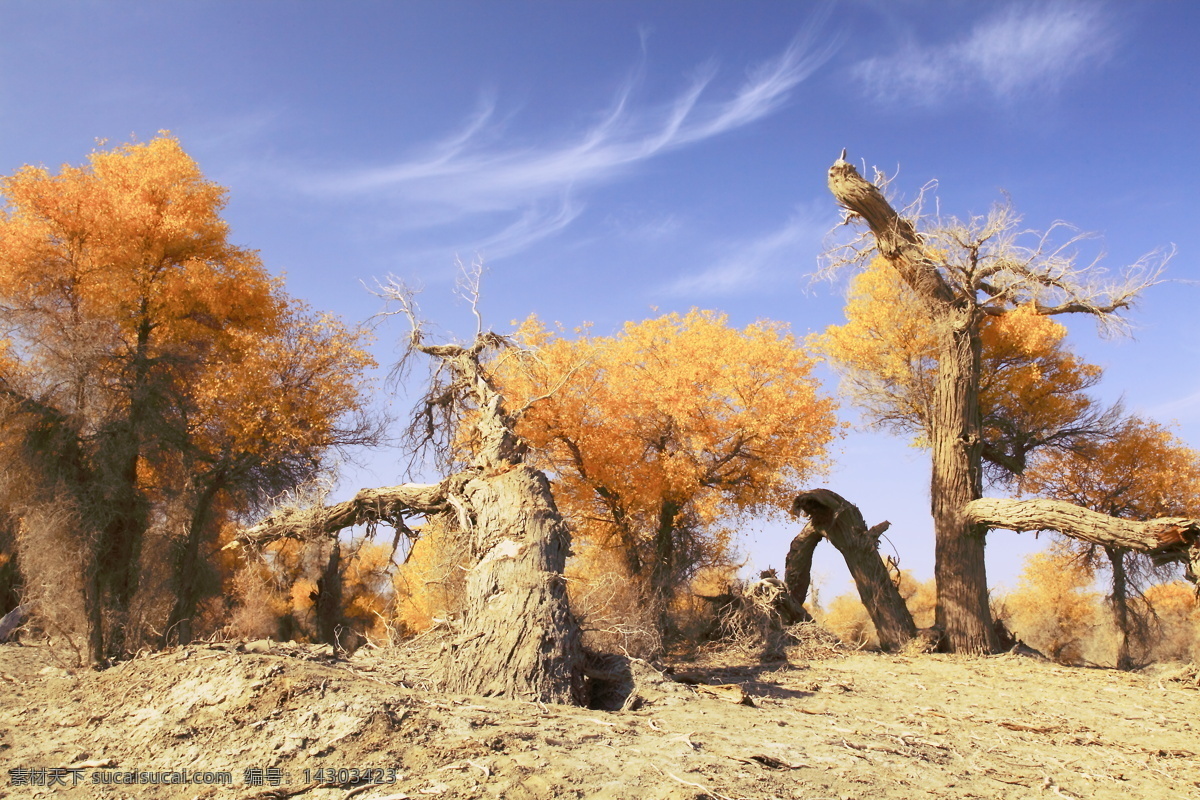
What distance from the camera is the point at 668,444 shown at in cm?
2034

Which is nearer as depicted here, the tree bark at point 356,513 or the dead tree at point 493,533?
the dead tree at point 493,533

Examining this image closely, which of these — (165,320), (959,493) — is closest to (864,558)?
(959,493)

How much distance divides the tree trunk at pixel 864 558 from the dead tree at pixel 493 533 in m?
8.09

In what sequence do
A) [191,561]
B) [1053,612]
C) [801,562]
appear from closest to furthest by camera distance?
[801,562] < [191,561] < [1053,612]

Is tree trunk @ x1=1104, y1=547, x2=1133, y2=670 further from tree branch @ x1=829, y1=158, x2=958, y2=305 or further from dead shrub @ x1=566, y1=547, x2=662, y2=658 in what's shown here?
dead shrub @ x1=566, y1=547, x2=662, y2=658

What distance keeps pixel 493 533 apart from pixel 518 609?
4.49 ft

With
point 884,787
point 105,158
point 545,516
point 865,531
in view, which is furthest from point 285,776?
point 105,158

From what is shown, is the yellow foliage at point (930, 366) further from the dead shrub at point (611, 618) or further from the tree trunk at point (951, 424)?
the dead shrub at point (611, 618)

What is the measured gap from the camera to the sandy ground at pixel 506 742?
4816 millimetres

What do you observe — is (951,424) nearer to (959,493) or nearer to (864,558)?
(959,493)

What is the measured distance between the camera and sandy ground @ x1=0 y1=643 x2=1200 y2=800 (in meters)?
4.82

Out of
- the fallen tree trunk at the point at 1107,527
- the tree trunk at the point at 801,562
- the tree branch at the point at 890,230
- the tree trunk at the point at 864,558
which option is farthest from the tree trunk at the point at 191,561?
the fallen tree trunk at the point at 1107,527

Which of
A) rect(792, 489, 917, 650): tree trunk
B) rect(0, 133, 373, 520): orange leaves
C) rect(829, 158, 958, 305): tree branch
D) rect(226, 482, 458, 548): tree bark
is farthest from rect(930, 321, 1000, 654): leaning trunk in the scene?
rect(0, 133, 373, 520): orange leaves

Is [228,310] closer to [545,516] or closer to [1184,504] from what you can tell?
[545,516]
